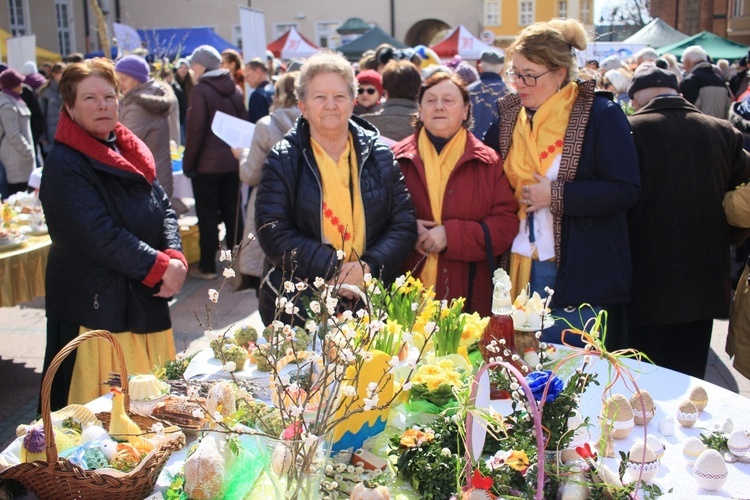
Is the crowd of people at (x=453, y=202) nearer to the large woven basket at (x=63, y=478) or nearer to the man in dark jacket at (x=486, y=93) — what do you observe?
the large woven basket at (x=63, y=478)

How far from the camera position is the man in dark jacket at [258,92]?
25.6ft

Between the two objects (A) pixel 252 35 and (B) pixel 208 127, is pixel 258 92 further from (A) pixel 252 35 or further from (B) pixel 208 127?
(A) pixel 252 35

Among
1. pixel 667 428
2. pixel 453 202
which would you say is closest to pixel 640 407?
pixel 667 428

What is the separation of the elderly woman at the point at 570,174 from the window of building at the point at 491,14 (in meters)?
35.7

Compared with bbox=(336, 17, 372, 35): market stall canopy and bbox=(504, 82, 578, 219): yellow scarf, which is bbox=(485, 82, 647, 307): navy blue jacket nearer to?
bbox=(504, 82, 578, 219): yellow scarf

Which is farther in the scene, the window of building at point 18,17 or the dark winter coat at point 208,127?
the window of building at point 18,17

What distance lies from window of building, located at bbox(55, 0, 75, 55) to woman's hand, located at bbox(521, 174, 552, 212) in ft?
96.5

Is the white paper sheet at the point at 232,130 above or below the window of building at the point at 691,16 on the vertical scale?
below

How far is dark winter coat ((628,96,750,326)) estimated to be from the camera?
3.46 metres

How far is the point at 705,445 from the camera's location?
6.39 ft

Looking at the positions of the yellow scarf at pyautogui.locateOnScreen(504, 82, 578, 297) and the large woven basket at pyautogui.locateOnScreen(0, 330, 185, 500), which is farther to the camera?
the yellow scarf at pyautogui.locateOnScreen(504, 82, 578, 297)

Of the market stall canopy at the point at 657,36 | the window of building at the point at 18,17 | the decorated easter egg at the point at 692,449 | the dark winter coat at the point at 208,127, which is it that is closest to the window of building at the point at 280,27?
the window of building at the point at 18,17

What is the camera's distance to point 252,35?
11758 mm

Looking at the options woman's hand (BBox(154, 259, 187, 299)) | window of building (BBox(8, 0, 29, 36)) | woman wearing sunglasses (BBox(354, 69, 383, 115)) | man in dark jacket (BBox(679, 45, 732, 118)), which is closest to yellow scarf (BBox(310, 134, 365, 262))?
woman's hand (BBox(154, 259, 187, 299))
